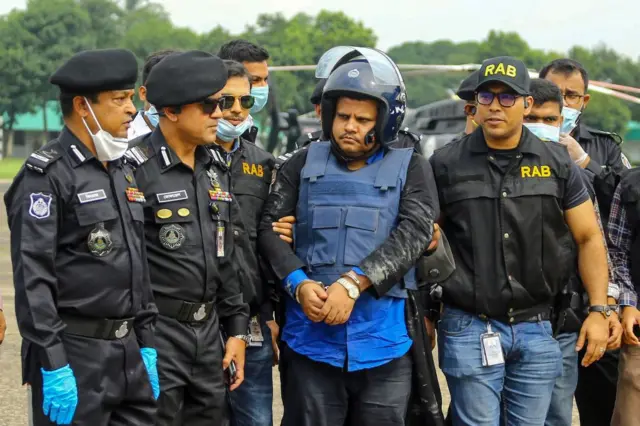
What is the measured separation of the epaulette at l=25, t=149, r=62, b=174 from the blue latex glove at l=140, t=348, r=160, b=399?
78 centimetres

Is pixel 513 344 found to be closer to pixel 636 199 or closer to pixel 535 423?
pixel 535 423

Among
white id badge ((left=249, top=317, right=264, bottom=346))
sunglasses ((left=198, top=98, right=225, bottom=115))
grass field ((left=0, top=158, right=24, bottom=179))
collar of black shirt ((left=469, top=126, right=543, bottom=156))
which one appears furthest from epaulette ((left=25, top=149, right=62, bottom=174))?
grass field ((left=0, top=158, right=24, bottom=179))

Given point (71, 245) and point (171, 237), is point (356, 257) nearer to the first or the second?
point (171, 237)

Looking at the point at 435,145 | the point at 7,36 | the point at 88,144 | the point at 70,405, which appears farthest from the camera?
the point at 7,36

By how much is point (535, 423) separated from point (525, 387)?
0.54 ft

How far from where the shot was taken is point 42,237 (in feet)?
11.3

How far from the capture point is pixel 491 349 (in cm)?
427

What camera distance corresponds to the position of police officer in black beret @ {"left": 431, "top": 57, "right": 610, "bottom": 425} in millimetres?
4301

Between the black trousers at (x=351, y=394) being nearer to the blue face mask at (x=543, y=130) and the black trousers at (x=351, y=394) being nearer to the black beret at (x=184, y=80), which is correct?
the black beret at (x=184, y=80)

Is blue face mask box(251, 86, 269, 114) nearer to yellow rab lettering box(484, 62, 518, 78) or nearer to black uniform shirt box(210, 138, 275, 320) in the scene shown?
black uniform shirt box(210, 138, 275, 320)

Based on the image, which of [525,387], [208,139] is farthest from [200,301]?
[525,387]

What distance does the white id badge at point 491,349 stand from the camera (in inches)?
167

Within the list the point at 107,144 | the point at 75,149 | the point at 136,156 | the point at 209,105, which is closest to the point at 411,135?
the point at 209,105

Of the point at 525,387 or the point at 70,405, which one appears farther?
the point at 525,387
